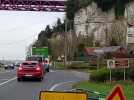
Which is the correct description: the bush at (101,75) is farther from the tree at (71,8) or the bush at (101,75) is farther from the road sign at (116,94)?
the tree at (71,8)

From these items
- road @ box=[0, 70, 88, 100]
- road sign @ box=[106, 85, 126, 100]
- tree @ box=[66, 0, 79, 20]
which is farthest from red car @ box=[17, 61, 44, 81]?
tree @ box=[66, 0, 79, 20]

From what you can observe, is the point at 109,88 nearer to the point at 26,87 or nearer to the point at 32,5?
the point at 26,87

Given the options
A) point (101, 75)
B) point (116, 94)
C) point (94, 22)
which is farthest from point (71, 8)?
point (116, 94)

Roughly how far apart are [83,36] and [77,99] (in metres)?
111

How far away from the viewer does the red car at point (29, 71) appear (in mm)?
42000

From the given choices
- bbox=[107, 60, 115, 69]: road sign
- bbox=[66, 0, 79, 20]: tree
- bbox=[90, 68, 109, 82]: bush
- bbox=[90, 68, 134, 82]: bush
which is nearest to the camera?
bbox=[107, 60, 115, 69]: road sign

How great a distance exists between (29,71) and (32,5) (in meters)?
87.1

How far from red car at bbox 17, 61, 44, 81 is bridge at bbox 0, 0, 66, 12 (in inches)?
3277

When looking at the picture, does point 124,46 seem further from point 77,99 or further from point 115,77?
point 77,99

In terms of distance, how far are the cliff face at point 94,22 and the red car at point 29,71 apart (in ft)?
209

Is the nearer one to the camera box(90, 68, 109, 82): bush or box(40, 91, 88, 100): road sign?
box(40, 91, 88, 100): road sign

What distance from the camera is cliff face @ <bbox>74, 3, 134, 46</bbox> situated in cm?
11294

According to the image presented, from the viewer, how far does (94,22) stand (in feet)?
400

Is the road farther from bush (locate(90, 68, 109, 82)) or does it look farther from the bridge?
the bridge
